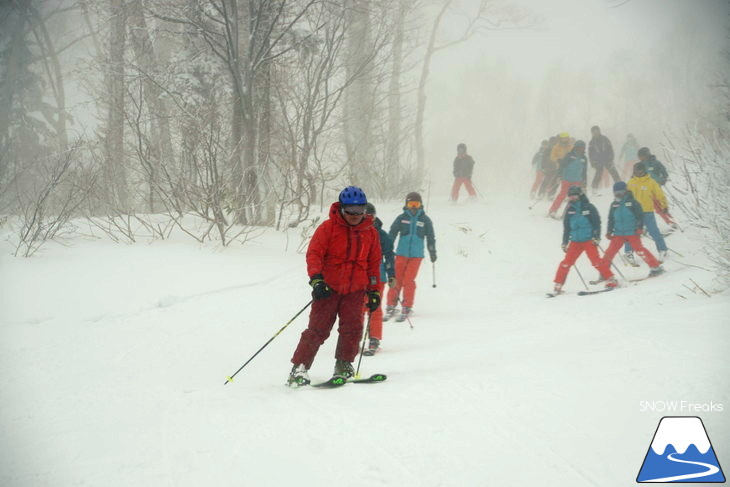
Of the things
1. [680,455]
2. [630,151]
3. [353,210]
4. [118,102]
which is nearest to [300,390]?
[353,210]

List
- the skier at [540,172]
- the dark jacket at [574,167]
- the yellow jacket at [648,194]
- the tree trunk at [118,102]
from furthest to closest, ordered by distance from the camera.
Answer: the skier at [540,172] → the dark jacket at [574,167] → the tree trunk at [118,102] → the yellow jacket at [648,194]

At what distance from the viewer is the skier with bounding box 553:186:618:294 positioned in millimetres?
7828

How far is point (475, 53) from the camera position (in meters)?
55.3

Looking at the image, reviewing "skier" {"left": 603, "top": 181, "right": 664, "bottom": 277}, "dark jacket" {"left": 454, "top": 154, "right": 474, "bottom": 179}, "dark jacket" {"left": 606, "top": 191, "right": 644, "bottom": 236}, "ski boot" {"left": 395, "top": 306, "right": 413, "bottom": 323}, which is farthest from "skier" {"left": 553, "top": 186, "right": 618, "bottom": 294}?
"dark jacket" {"left": 454, "top": 154, "right": 474, "bottom": 179}

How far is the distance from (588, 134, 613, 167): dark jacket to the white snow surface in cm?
1285

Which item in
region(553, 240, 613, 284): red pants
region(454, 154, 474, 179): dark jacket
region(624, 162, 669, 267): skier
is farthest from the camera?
region(454, 154, 474, 179): dark jacket

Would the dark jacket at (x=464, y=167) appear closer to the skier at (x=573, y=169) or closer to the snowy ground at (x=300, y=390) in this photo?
the skier at (x=573, y=169)

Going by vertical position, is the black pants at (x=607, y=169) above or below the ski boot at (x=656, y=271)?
above

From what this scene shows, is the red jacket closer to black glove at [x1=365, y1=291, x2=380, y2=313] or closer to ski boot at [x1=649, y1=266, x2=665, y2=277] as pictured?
black glove at [x1=365, y1=291, x2=380, y2=313]

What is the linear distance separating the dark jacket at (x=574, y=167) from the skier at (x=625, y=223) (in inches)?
171

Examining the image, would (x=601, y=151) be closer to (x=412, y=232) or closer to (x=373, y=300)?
(x=412, y=232)

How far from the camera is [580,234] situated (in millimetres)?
7898

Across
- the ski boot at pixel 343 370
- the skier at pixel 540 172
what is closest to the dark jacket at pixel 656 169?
the skier at pixel 540 172

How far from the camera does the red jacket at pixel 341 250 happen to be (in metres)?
4.13
